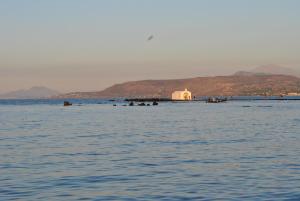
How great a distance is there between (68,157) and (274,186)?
48.0ft

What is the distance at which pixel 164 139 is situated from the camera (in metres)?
48.3

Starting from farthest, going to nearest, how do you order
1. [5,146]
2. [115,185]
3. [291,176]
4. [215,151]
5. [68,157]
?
[5,146]
[215,151]
[68,157]
[291,176]
[115,185]

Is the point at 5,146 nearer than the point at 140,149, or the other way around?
the point at 140,149

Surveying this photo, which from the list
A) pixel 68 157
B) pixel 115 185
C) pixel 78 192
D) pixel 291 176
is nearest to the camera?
pixel 78 192

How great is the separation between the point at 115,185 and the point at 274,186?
645 centimetres

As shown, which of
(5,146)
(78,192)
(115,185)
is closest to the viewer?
(78,192)

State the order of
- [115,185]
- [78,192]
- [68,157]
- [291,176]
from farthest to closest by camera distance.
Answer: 1. [68,157]
2. [291,176]
3. [115,185]
4. [78,192]

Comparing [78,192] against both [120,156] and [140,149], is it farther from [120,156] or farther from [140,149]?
[140,149]

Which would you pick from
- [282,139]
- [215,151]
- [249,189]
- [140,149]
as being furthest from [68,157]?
[282,139]

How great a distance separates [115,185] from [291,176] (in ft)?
25.7

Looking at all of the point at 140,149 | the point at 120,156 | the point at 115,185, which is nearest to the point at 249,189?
the point at 115,185

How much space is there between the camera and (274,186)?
76.9 ft

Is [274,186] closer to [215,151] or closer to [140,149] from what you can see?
[215,151]

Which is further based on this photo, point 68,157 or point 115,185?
point 68,157
